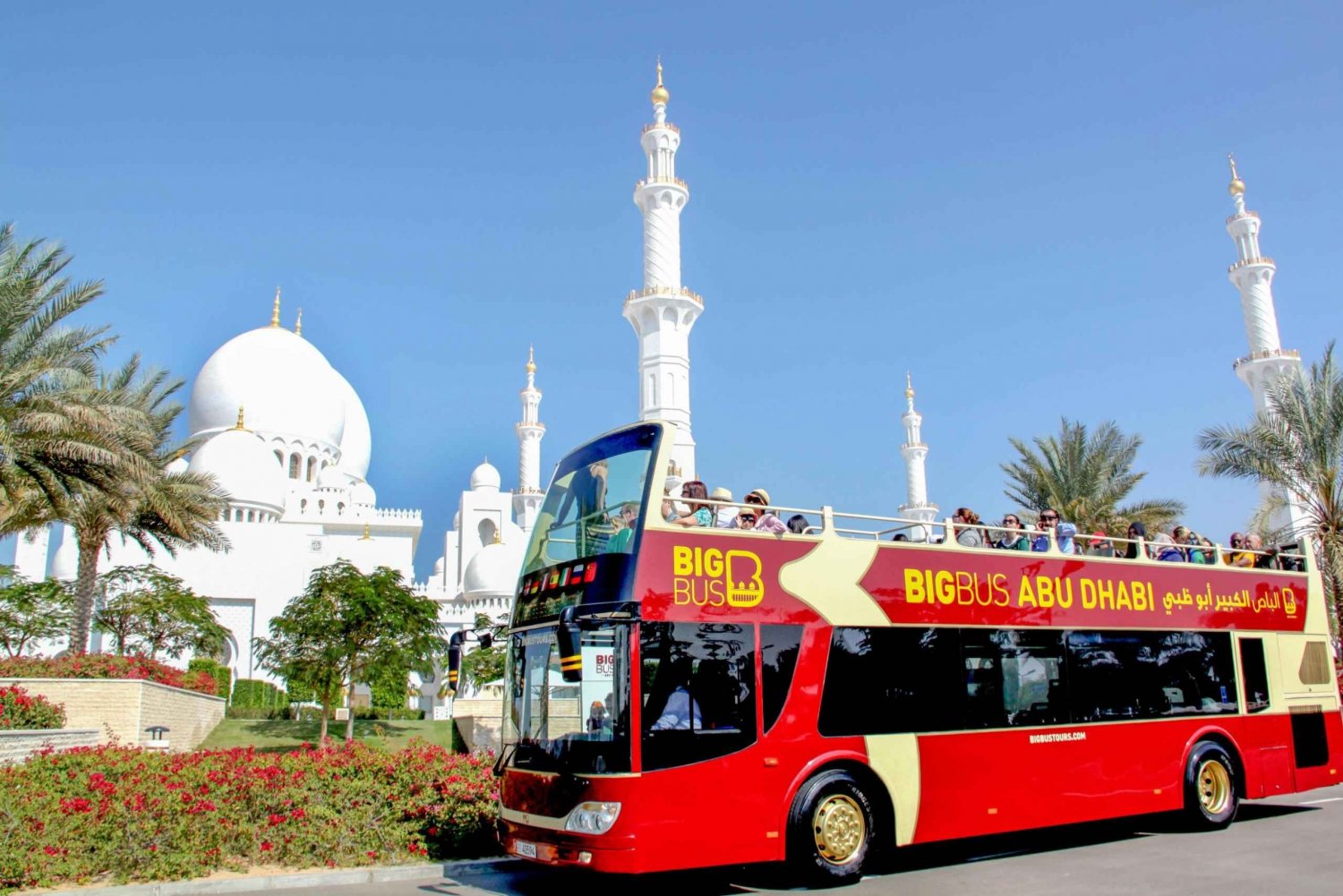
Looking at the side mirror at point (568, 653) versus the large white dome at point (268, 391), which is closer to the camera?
the side mirror at point (568, 653)

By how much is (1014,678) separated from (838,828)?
2.53 meters

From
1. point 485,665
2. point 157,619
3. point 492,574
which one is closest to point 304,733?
point 157,619

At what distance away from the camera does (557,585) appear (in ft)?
27.0

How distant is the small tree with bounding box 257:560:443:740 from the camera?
23.4 meters

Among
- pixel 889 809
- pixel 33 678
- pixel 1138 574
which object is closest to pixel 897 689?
pixel 889 809

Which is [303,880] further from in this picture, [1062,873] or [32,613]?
[32,613]

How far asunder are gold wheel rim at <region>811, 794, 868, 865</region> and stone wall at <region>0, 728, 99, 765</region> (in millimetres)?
10035

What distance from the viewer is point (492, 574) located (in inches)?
1789

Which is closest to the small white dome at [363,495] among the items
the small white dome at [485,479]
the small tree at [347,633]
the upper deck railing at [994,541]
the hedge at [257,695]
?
the small white dome at [485,479]

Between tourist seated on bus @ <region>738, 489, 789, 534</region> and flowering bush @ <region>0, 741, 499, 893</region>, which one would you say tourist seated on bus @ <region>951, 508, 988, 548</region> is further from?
flowering bush @ <region>0, 741, 499, 893</region>

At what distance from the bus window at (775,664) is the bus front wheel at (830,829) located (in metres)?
0.72

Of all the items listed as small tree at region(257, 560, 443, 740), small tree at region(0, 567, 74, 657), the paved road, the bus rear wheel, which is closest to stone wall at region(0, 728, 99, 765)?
the paved road

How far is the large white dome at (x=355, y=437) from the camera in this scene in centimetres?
5456

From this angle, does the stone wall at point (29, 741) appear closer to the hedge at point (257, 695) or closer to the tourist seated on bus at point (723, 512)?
the tourist seated on bus at point (723, 512)
